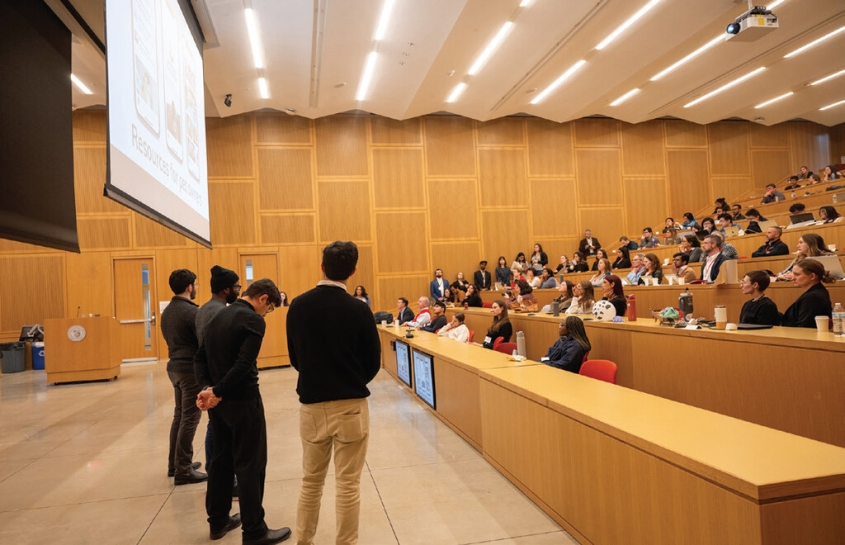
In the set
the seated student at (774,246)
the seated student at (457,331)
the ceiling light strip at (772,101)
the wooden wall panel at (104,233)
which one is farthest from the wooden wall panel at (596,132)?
the wooden wall panel at (104,233)

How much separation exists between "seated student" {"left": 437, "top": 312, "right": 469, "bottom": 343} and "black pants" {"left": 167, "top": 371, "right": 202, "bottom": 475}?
129 inches

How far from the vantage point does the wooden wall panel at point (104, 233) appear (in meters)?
11.2

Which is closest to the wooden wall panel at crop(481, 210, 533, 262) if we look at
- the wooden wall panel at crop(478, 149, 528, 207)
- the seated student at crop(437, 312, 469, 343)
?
the wooden wall panel at crop(478, 149, 528, 207)

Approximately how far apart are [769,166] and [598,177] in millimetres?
5344

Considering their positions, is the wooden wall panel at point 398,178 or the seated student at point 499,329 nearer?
the seated student at point 499,329

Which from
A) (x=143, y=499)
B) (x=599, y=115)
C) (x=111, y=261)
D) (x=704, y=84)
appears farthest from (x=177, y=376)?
(x=599, y=115)

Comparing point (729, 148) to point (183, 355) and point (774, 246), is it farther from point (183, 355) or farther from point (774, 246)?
point (183, 355)

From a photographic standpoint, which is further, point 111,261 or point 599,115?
point 599,115

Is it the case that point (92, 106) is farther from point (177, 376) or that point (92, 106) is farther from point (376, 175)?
point (177, 376)

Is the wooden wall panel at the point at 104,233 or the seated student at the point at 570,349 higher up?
the wooden wall panel at the point at 104,233

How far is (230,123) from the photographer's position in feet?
38.8

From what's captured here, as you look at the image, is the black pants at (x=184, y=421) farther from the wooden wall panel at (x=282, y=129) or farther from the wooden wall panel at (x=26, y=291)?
the wooden wall panel at (x=26, y=291)

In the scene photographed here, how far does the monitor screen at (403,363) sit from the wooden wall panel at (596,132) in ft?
30.1

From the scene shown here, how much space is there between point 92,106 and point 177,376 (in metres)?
10.4
